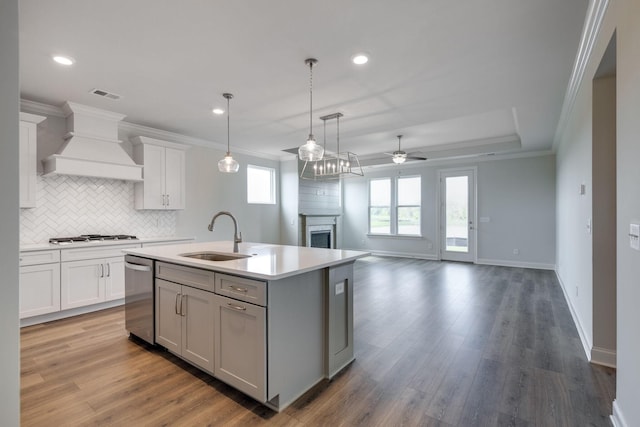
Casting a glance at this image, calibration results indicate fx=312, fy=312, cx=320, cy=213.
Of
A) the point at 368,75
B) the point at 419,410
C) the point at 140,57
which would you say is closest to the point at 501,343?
the point at 419,410

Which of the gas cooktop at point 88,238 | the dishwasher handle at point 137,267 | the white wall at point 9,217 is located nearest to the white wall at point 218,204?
the gas cooktop at point 88,238

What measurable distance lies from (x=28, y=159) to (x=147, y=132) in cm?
165

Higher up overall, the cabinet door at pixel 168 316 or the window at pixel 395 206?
the window at pixel 395 206

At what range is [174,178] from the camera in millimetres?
4961

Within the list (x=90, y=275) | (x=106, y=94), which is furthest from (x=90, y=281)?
(x=106, y=94)

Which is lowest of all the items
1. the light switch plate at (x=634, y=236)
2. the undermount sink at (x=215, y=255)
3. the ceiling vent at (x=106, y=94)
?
the undermount sink at (x=215, y=255)

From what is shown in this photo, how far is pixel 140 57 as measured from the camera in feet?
8.98

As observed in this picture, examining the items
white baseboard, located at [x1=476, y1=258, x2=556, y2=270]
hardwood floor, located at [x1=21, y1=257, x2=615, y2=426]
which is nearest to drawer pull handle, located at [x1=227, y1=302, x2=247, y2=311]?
hardwood floor, located at [x1=21, y1=257, x2=615, y2=426]

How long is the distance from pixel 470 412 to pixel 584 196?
232cm

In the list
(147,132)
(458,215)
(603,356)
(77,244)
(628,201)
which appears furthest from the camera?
(458,215)

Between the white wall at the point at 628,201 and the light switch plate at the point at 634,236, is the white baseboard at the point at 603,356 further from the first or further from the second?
the light switch plate at the point at 634,236

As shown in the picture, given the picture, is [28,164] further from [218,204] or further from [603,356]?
[603,356]

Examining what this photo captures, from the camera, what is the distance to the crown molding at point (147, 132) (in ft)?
12.5

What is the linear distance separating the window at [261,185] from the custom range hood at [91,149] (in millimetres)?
2642
